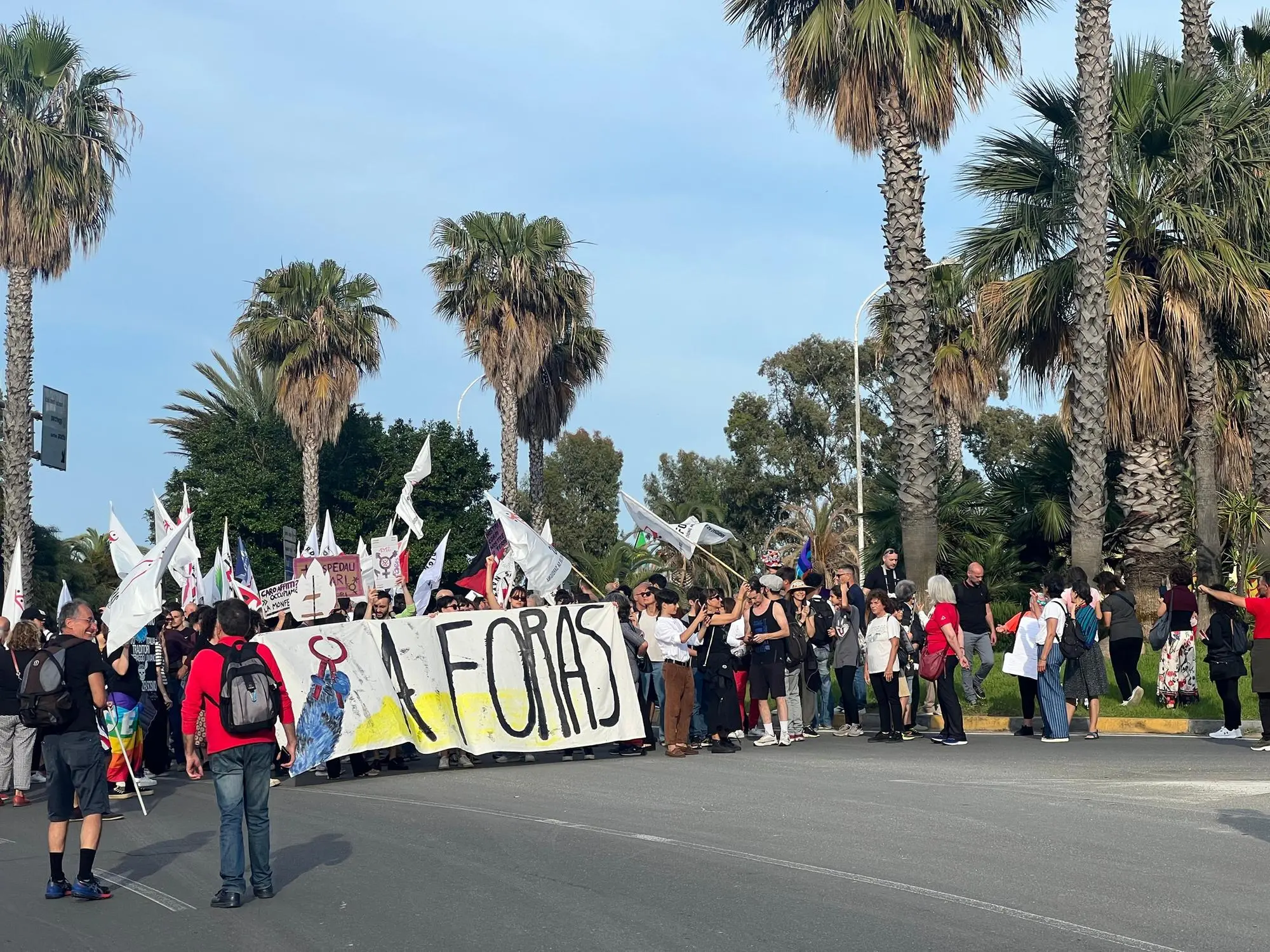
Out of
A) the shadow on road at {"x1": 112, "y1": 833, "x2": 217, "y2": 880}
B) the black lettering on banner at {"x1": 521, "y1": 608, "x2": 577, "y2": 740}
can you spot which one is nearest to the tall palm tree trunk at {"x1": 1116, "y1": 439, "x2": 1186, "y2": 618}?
the black lettering on banner at {"x1": 521, "y1": 608, "x2": 577, "y2": 740}

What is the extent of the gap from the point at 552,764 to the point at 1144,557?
1169cm

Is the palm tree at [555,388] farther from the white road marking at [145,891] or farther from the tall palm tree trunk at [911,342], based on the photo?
the white road marking at [145,891]

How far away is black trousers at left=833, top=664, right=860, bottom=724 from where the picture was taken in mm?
17359

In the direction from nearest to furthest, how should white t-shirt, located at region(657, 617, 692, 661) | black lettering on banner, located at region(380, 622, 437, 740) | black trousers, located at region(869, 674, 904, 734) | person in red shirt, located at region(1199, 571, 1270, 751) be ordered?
person in red shirt, located at region(1199, 571, 1270, 751) < black lettering on banner, located at region(380, 622, 437, 740) < white t-shirt, located at region(657, 617, 692, 661) < black trousers, located at region(869, 674, 904, 734)

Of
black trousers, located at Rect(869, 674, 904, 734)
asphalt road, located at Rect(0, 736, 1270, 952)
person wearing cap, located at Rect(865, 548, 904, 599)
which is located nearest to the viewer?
asphalt road, located at Rect(0, 736, 1270, 952)

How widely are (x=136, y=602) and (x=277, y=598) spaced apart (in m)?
8.06

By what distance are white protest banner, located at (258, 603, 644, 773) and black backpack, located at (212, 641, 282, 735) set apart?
225 inches

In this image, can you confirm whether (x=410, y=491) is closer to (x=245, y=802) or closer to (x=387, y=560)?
(x=387, y=560)

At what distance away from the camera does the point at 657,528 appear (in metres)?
19.0

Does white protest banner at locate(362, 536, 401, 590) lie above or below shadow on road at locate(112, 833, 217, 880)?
above

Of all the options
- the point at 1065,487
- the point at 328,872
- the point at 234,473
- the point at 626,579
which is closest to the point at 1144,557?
the point at 1065,487

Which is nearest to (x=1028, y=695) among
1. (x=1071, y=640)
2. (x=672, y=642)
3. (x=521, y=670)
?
(x=1071, y=640)

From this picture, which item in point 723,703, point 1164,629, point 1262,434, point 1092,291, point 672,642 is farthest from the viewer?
point 1262,434

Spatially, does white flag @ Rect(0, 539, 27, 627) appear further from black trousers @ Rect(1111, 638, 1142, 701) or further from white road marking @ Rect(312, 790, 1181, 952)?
black trousers @ Rect(1111, 638, 1142, 701)
